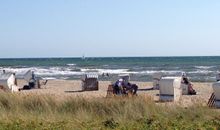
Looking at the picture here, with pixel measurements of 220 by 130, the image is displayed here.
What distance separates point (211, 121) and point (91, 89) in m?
15.7

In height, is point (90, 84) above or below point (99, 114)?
below

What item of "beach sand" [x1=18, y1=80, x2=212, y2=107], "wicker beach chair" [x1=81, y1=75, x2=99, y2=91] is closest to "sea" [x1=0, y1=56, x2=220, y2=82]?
"beach sand" [x1=18, y1=80, x2=212, y2=107]

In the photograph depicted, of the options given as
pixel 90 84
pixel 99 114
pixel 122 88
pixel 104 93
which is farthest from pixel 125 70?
pixel 99 114

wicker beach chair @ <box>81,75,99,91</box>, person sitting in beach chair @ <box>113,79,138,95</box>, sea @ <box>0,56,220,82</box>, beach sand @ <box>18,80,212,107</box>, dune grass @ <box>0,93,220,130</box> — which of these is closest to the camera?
dune grass @ <box>0,93,220,130</box>

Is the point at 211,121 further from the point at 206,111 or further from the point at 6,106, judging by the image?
the point at 6,106

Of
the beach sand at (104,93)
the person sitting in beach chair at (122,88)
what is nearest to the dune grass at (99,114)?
the beach sand at (104,93)

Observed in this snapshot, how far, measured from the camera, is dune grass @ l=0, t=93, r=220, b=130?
358 inches

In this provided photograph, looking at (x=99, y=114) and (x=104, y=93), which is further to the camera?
(x=104, y=93)

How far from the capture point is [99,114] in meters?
11.1

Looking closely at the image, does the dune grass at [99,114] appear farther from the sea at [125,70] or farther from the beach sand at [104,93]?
the sea at [125,70]

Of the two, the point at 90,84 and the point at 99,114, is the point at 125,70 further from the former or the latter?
the point at 99,114

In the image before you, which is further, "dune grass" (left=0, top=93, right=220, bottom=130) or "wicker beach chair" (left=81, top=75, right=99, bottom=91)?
"wicker beach chair" (left=81, top=75, right=99, bottom=91)

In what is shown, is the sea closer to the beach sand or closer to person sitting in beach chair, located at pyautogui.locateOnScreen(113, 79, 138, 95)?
the beach sand

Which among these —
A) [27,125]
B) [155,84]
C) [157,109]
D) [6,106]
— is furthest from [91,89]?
[27,125]
